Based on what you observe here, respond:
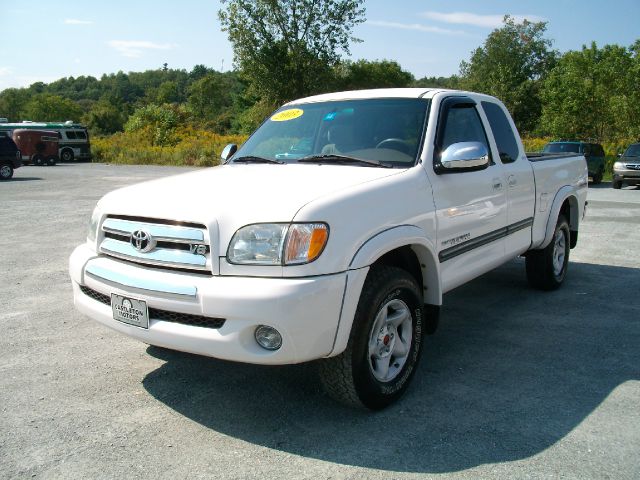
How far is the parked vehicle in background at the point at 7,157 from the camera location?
76.2ft

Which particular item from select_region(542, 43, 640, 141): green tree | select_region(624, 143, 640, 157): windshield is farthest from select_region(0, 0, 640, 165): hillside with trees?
select_region(624, 143, 640, 157): windshield

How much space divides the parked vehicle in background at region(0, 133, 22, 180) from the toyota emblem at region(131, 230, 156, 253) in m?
23.0

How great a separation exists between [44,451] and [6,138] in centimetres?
2357

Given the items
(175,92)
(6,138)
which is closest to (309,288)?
(6,138)

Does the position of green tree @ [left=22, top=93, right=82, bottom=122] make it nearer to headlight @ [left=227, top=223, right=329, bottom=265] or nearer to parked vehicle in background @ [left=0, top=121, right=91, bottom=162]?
parked vehicle in background @ [left=0, top=121, right=91, bottom=162]

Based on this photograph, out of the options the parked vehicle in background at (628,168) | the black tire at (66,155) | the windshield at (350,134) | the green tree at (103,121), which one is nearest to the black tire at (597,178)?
the parked vehicle in background at (628,168)

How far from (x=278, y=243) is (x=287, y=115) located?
2187mm

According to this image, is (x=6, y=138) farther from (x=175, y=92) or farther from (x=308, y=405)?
(x=175, y=92)

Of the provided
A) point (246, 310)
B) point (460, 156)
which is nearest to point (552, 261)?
point (460, 156)

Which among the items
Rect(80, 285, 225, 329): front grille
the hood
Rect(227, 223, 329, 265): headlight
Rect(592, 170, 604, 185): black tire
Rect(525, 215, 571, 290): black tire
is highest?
the hood

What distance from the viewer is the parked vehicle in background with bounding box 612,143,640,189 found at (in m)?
19.4

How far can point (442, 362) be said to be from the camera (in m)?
4.20

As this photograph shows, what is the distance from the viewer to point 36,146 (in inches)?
1373

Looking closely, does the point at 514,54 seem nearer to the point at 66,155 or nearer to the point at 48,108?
the point at 66,155
